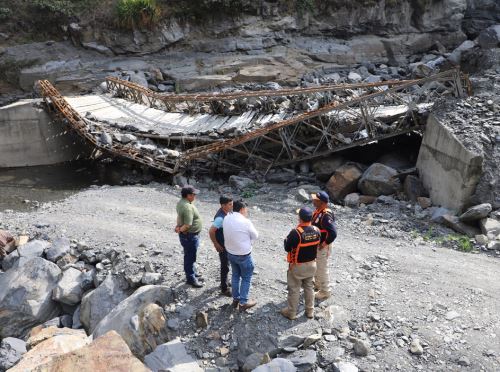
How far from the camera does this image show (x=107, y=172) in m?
17.4

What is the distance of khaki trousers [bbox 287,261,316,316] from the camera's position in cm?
665

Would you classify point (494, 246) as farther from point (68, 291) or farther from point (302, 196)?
point (68, 291)

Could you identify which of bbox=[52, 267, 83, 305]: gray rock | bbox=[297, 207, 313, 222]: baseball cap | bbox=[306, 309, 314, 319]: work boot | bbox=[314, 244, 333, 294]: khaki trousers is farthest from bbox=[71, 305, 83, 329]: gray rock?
bbox=[297, 207, 313, 222]: baseball cap

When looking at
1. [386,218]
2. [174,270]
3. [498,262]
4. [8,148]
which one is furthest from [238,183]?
[8,148]

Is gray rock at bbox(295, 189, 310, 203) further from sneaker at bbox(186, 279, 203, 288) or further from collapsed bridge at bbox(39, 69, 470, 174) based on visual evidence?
sneaker at bbox(186, 279, 203, 288)

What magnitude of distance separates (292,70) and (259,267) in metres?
18.9

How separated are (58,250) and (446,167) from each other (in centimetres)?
906

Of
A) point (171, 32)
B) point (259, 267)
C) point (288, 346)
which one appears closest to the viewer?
point (288, 346)

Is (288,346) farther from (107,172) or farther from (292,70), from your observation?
(292,70)

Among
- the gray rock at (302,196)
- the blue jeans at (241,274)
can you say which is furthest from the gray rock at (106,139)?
the blue jeans at (241,274)

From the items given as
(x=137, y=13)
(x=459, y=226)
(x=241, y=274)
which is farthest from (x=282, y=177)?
(x=137, y=13)

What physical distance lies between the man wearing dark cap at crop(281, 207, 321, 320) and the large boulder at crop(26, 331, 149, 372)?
90.9 inches

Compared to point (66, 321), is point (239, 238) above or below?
above

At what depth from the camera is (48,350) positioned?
7500mm
